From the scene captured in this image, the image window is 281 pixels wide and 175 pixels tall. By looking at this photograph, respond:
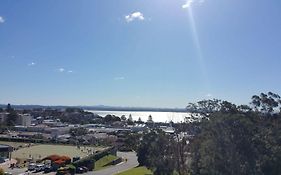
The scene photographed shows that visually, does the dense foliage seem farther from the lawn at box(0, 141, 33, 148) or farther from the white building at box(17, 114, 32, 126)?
the white building at box(17, 114, 32, 126)

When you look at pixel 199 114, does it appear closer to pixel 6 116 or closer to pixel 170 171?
pixel 170 171

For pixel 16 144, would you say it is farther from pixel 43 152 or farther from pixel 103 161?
pixel 103 161

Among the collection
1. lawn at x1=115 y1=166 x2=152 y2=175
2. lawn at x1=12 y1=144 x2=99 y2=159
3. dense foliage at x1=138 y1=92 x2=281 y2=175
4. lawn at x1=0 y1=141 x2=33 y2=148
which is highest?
dense foliage at x1=138 y1=92 x2=281 y2=175

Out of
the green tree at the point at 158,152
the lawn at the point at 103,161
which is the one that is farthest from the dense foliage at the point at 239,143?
the lawn at the point at 103,161

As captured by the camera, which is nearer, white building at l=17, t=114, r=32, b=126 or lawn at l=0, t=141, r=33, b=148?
lawn at l=0, t=141, r=33, b=148

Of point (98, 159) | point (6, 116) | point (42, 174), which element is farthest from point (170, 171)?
point (6, 116)

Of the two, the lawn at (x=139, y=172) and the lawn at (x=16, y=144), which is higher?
the lawn at (x=16, y=144)

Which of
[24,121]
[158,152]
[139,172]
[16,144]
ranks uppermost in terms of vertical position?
[24,121]

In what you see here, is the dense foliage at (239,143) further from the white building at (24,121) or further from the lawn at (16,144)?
the white building at (24,121)

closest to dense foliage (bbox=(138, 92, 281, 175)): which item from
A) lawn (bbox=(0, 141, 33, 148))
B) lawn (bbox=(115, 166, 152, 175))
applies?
lawn (bbox=(115, 166, 152, 175))

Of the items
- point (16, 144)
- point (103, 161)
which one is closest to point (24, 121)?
point (16, 144)

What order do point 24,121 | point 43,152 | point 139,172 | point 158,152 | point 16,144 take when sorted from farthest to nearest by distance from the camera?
point 24,121
point 16,144
point 43,152
point 139,172
point 158,152

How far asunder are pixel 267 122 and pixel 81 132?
167 feet

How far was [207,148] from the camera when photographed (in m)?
22.0
